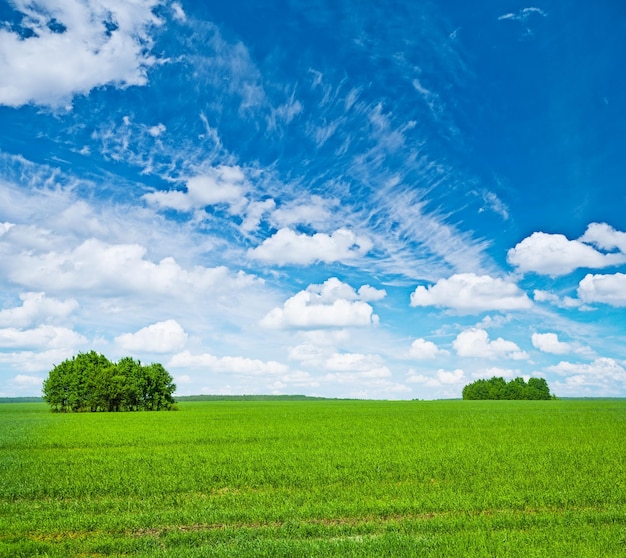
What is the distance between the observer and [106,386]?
3625 inches

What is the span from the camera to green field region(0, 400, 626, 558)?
38.5 ft

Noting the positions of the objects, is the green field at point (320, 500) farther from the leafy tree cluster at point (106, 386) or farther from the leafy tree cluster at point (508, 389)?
the leafy tree cluster at point (508, 389)

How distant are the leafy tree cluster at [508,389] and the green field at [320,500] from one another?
140911mm

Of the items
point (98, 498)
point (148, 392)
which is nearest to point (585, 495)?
point (98, 498)

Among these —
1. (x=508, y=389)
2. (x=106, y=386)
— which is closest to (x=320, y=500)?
(x=106, y=386)

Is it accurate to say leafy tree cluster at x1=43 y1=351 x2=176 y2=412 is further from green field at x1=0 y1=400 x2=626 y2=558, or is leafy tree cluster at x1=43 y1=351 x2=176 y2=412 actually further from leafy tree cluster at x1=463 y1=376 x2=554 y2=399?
leafy tree cluster at x1=463 y1=376 x2=554 y2=399

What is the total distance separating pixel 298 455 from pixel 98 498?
10.7 metres

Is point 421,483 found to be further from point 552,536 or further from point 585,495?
point 552,536

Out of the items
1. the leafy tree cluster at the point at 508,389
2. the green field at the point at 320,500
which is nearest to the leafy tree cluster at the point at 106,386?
the green field at the point at 320,500

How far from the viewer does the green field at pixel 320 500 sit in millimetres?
11727

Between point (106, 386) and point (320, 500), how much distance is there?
283ft

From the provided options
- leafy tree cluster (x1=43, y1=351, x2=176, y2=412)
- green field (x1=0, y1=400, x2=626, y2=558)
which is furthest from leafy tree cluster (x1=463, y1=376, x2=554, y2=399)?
green field (x1=0, y1=400, x2=626, y2=558)

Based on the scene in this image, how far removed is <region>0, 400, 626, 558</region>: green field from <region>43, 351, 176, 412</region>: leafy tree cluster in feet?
214

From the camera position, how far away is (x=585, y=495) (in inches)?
642
